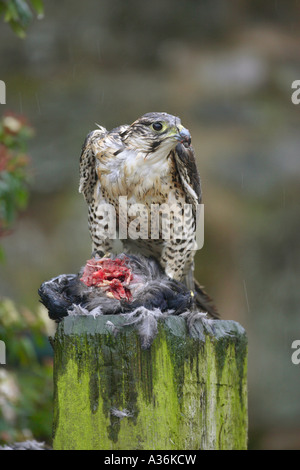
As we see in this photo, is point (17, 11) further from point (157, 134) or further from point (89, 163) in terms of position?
point (157, 134)

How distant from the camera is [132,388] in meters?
1.47

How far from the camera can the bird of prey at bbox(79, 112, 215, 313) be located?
2.27 m

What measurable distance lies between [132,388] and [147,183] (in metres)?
1.05

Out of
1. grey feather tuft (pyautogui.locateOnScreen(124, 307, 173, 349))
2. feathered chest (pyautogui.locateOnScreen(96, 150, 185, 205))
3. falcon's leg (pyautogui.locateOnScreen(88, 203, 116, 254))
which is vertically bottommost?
grey feather tuft (pyautogui.locateOnScreen(124, 307, 173, 349))

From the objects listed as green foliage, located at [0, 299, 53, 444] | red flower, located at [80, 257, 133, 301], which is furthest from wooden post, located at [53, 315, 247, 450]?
green foliage, located at [0, 299, 53, 444]

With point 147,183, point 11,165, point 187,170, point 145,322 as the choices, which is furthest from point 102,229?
point 145,322

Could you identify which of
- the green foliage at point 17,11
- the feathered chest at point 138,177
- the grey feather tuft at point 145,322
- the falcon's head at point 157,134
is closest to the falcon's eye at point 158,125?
the falcon's head at point 157,134

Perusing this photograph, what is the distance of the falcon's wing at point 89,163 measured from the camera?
254 cm

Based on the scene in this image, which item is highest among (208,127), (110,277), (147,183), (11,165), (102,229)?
(208,127)

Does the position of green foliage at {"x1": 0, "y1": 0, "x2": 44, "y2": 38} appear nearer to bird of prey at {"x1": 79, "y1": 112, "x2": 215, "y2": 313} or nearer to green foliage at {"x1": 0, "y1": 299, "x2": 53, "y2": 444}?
bird of prey at {"x1": 79, "y1": 112, "x2": 215, "y2": 313}

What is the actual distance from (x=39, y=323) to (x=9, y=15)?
4.86 ft

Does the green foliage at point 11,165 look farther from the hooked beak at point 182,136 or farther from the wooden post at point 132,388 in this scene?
the wooden post at point 132,388

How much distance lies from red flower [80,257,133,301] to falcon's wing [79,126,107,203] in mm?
644

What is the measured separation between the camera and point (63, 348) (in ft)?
5.02
